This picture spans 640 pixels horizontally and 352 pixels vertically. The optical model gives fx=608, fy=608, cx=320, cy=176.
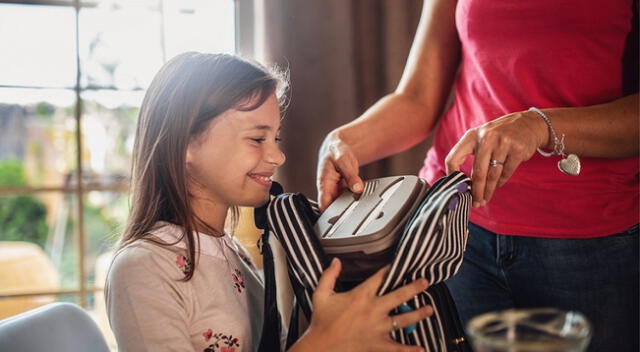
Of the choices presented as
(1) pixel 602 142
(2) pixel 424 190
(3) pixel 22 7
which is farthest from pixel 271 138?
(3) pixel 22 7

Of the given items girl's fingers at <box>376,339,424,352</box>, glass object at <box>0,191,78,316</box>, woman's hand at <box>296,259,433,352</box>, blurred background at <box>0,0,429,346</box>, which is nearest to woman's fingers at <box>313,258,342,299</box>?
woman's hand at <box>296,259,433,352</box>

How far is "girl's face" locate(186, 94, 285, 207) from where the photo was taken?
Result: 1.17m

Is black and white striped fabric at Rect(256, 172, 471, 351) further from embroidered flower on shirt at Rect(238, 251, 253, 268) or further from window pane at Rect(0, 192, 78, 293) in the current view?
window pane at Rect(0, 192, 78, 293)

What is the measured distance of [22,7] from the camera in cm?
227

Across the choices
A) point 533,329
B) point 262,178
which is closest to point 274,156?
point 262,178

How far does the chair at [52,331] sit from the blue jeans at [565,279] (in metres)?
0.69

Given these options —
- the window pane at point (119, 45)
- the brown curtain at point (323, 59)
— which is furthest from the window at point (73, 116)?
the brown curtain at point (323, 59)

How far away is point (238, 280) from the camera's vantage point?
1209 mm

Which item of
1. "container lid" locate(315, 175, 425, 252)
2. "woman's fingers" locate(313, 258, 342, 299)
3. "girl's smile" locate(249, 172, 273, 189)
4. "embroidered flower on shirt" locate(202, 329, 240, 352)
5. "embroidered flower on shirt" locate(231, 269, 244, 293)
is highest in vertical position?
"container lid" locate(315, 175, 425, 252)

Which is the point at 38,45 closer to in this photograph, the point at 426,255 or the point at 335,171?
the point at 335,171

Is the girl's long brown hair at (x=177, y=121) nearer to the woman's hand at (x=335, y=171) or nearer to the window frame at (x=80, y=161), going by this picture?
the woman's hand at (x=335, y=171)

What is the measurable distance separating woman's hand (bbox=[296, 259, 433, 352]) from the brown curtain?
111cm

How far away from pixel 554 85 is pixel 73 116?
1.83 m

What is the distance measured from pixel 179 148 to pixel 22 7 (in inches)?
59.0
